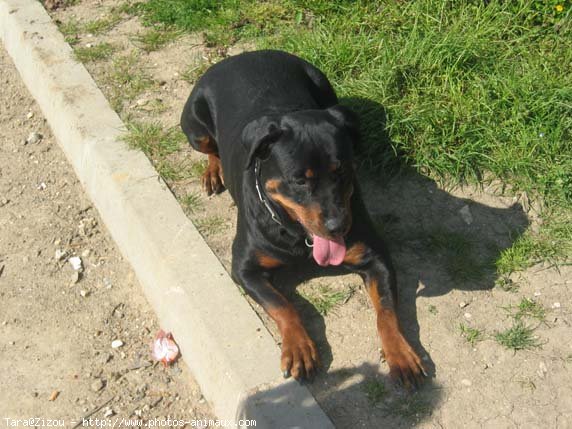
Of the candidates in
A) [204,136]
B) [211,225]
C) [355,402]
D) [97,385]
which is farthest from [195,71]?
[355,402]

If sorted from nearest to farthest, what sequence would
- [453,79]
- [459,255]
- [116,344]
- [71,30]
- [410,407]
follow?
1. [410,407]
2. [116,344]
3. [459,255]
4. [453,79]
5. [71,30]

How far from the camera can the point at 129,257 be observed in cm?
451

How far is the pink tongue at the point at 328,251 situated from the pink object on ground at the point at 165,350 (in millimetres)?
924

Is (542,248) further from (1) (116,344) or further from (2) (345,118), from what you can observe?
(1) (116,344)

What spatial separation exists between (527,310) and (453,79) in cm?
178

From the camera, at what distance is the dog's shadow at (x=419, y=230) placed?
3992 mm

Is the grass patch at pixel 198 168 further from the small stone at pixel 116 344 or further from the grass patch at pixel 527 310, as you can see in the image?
the grass patch at pixel 527 310

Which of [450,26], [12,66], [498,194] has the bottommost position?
[12,66]

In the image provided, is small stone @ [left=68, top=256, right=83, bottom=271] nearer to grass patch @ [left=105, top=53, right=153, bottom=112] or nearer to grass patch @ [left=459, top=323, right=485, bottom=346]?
grass patch @ [left=105, top=53, right=153, bottom=112]

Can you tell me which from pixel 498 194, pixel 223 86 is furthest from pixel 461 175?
pixel 223 86

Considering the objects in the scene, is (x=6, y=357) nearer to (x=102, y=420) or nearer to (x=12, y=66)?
(x=102, y=420)

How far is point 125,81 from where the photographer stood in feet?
18.4

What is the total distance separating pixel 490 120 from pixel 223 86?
1.67m

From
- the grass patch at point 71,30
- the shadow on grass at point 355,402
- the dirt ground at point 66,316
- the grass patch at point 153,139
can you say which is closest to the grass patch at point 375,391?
the shadow on grass at point 355,402
